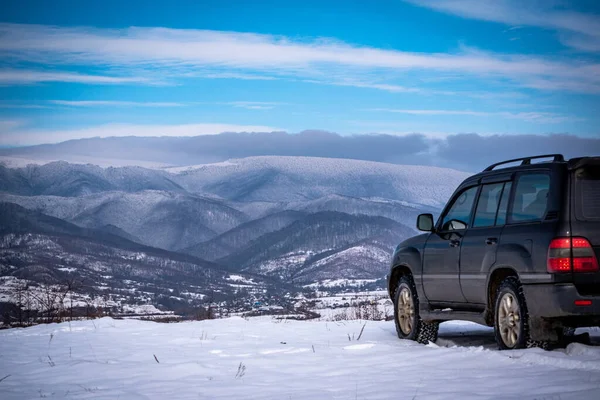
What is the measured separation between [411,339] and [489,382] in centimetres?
417

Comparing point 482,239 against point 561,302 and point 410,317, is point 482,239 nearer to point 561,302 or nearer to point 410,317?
point 561,302

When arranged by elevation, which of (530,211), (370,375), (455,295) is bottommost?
(370,375)

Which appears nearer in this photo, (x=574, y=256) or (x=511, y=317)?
(x=574, y=256)

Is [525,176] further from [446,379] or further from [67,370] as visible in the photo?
[67,370]

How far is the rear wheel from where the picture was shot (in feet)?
28.8

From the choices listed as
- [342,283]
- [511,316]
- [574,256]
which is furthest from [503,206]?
[342,283]

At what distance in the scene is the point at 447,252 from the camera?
10477 millimetres

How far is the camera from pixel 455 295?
1027 cm

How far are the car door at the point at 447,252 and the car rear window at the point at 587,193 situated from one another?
1977 millimetres

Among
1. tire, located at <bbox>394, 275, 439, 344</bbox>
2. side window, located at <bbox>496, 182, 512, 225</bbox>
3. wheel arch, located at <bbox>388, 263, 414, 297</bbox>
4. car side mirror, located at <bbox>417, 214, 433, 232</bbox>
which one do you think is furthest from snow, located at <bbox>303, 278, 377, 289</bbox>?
side window, located at <bbox>496, 182, 512, 225</bbox>

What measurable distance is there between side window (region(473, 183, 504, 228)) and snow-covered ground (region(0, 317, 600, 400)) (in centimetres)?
154

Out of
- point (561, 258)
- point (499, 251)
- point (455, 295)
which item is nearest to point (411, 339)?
point (455, 295)

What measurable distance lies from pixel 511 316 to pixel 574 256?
1154mm

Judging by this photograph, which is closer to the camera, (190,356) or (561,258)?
(561,258)
